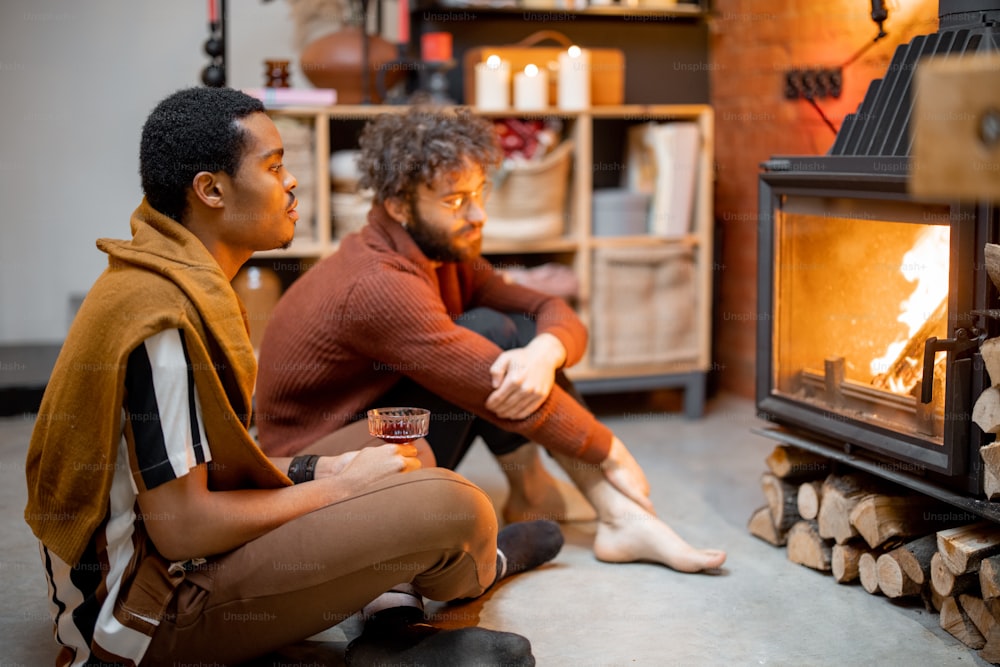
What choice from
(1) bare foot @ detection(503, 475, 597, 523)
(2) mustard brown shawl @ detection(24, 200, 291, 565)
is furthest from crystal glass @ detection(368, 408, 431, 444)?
(1) bare foot @ detection(503, 475, 597, 523)

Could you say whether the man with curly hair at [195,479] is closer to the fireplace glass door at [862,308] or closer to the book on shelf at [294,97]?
the fireplace glass door at [862,308]

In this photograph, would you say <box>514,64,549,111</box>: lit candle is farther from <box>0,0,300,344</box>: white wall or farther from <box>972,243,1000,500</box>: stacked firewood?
<box>972,243,1000,500</box>: stacked firewood

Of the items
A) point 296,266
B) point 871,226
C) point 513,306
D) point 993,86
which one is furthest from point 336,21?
point 993,86

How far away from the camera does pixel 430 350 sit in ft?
6.93

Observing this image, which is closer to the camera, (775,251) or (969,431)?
(969,431)

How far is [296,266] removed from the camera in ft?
11.7

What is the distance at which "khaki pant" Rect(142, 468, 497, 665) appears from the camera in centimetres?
156

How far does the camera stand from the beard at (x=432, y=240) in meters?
2.27

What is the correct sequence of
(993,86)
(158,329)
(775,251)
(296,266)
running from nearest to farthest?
1. (993,86)
2. (158,329)
3. (775,251)
4. (296,266)

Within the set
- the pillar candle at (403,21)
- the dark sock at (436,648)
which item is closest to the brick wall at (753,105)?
the pillar candle at (403,21)

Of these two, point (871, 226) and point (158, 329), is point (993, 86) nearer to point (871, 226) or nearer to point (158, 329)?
point (158, 329)

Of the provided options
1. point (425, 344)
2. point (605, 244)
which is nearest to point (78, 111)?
point (605, 244)

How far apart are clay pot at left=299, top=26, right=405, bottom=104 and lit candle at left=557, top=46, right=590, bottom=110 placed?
1.64 ft

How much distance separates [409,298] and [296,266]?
60.7 inches
